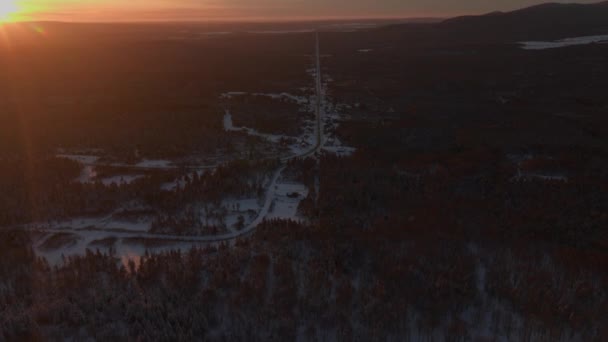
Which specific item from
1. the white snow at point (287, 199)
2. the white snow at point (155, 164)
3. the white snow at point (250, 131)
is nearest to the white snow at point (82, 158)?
the white snow at point (155, 164)

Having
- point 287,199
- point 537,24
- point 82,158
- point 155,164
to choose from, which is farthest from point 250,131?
point 537,24

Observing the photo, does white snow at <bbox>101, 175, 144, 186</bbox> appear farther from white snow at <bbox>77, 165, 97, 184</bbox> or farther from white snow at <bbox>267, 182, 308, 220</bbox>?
white snow at <bbox>267, 182, 308, 220</bbox>

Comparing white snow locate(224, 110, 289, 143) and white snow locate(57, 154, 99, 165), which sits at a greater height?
white snow locate(224, 110, 289, 143)

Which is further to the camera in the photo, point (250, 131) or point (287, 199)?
point (250, 131)

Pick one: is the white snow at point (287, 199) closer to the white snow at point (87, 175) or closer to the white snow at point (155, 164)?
the white snow at point (155, 164)

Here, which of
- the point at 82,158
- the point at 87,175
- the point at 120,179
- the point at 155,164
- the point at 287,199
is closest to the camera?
the point at 287,199

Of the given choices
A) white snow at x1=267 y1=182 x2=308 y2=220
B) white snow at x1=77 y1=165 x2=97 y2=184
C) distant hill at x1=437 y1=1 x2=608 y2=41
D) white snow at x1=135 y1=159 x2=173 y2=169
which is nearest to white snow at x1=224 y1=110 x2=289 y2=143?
white snow at x1=135 y1=159 x2=173 y2=169

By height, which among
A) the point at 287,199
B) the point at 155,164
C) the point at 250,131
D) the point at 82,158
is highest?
the point at 250,131

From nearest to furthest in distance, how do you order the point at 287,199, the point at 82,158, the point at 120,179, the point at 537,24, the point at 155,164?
1. the point at 287,199
2. the point at 120,179
3. the point at 155,164
4. the point at 82,158
5. the point at 537,24

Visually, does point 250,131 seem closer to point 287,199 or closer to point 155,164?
point 155,164
